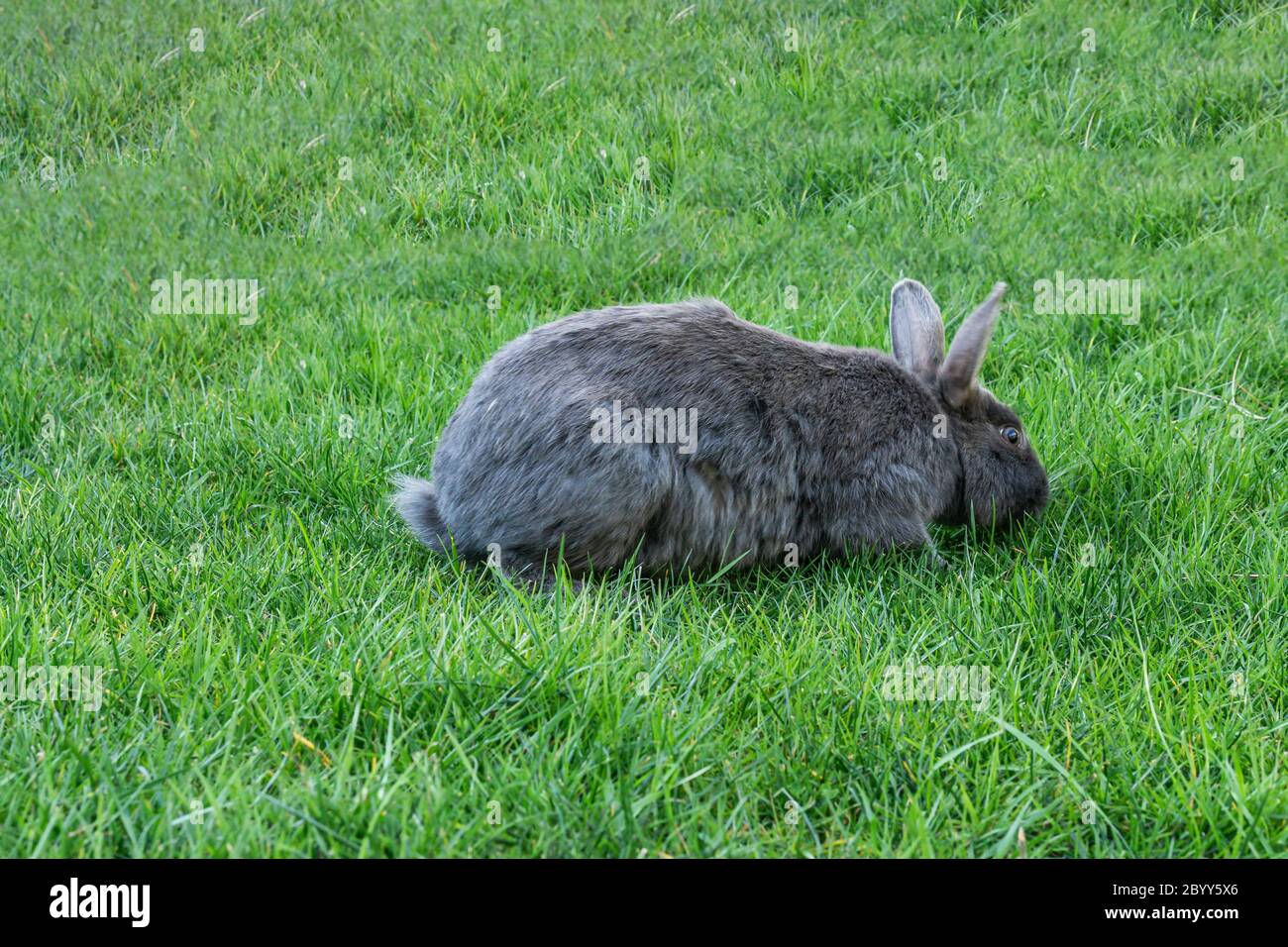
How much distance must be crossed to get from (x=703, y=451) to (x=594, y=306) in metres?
2.20

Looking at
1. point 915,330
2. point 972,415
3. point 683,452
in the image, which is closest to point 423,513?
point 683,452

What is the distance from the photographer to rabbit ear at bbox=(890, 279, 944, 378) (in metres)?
5.25

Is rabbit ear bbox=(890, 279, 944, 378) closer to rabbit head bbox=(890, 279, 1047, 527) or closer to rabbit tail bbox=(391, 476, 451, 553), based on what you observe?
rabbit head bbox=(890, 279, 1047, 527)

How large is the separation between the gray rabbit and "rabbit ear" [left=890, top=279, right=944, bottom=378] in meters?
0.04

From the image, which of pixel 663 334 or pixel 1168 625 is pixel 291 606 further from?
pixel 1168 625

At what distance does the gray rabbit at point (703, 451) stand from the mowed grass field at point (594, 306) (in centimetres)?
21

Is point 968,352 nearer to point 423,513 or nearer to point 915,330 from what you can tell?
point 915,330

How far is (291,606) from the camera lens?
399 centimetres

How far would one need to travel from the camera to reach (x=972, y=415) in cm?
Answer: 523

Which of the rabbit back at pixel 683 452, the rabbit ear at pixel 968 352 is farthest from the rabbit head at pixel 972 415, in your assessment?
the rabbit back at pixel 683 452

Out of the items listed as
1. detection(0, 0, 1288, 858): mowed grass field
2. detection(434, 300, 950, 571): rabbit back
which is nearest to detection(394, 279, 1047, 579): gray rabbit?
detection(434, 300, 950, 571): rabbit back

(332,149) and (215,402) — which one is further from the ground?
(332,149)
